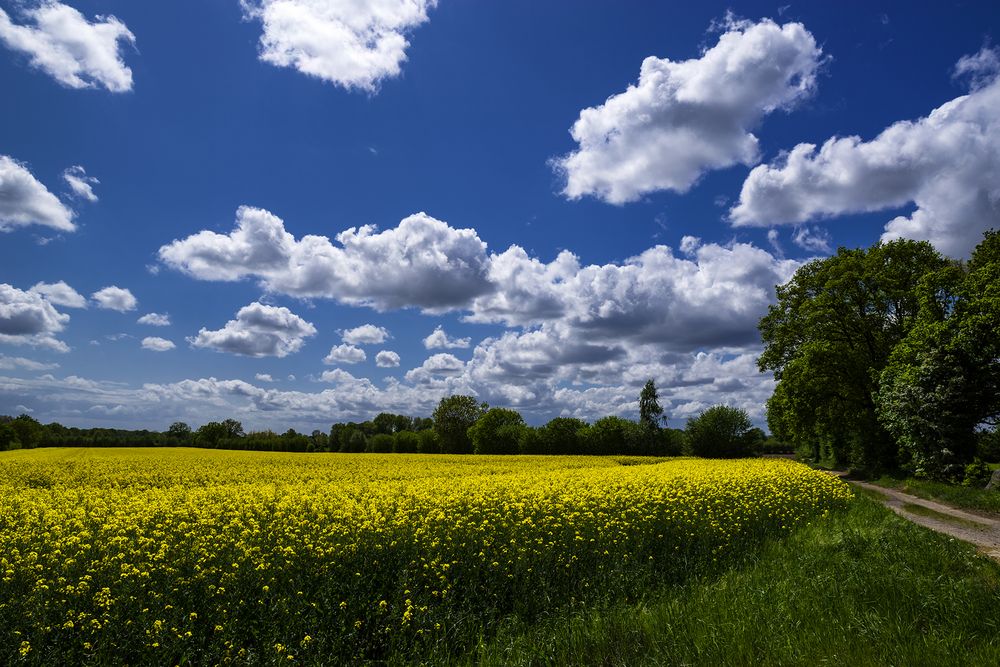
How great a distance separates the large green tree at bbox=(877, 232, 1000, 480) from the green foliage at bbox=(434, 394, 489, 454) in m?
71.7

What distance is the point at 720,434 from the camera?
79.9 m

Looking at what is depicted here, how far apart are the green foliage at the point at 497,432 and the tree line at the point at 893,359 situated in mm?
41758

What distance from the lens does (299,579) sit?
6.88m

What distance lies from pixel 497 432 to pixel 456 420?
14.1 m

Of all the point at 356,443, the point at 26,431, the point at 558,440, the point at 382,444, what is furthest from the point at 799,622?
the point at 26,431

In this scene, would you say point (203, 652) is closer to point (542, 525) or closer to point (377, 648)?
point (377, 648)

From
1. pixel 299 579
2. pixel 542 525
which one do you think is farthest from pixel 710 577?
pixel 299 579

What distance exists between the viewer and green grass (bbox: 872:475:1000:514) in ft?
61.3

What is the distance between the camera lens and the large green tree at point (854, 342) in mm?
33406

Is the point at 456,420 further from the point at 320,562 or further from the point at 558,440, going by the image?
the point at 320,562

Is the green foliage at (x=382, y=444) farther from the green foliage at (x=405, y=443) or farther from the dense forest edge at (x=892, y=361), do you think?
the dense forest edge at (x=892, y=361)

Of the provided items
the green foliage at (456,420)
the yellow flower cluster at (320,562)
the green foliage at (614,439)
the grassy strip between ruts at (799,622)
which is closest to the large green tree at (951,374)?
the yellow flower cluster at (320,562)

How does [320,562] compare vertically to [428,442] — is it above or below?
below

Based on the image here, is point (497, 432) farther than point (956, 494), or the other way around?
point (497, 432)
